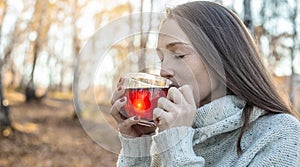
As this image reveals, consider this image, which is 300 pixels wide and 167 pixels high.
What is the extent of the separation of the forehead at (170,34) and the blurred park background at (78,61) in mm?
43

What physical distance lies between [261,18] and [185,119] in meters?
5.88

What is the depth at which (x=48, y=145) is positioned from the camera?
8680 millimetres

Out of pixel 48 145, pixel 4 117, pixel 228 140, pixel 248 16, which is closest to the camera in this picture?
pixel 228 140

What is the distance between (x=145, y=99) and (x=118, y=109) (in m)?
0.14

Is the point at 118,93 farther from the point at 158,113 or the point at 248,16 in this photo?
the point at 248,16

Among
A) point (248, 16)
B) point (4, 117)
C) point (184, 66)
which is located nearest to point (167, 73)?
point (184, 66)

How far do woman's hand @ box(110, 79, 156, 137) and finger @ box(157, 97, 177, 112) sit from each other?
0.09m

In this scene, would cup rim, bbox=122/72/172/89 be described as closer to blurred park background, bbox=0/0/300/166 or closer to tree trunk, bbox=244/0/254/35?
blurred park background, bbox=0/0/300/166

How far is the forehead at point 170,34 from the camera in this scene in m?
1.17

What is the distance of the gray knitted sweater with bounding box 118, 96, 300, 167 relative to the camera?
111cm

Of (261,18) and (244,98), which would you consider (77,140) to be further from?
(244,98)

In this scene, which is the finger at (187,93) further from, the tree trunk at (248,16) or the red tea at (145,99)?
the tree trunk at (248,16)

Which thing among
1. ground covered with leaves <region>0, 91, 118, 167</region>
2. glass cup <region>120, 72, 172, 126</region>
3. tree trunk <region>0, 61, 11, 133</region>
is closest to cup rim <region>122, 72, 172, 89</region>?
glass cup <region>120, 72, 172, 126</region>

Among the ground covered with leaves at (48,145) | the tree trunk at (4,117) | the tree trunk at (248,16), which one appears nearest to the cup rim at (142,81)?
the tree trunk at (248,16)
